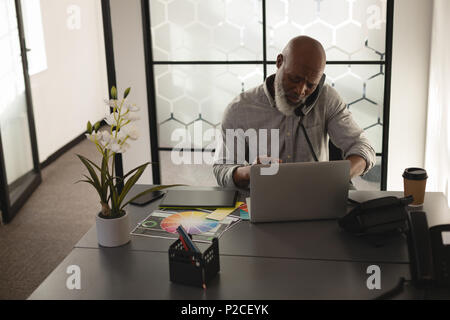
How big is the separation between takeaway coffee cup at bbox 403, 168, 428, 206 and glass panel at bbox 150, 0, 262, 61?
1787 millimetres

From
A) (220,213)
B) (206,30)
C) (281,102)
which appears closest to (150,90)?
(206,30)

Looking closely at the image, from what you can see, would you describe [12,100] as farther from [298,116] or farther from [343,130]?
[343,130]

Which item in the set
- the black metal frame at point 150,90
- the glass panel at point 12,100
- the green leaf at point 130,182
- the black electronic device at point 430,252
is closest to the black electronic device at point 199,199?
the green leaf at point 130,182

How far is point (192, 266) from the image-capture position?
1659 mm

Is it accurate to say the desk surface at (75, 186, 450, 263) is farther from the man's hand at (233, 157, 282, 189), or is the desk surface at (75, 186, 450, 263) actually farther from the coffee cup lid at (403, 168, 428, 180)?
the man's hand at (233, 157, 282, 189)

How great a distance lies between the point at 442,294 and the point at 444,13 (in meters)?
2.06

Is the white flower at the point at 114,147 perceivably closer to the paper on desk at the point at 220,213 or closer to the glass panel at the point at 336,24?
the paper on desk at the point at 220,213

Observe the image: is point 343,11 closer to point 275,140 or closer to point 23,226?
point 275,140

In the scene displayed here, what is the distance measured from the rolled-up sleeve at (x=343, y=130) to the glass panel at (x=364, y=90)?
0.95 meters

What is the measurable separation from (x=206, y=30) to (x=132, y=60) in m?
0.55

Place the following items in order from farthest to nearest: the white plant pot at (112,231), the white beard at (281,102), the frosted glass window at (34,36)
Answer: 1. the frosted glass window at (34,36)
2. the white beard at (281,102)
3. the white plant pot at (112,231)

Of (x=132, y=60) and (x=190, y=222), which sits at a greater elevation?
(x=132, y=60)

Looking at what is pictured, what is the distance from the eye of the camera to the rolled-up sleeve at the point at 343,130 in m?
2.67
